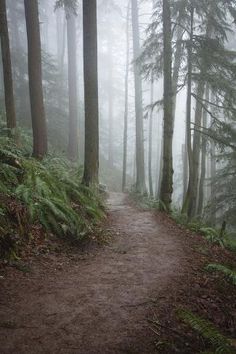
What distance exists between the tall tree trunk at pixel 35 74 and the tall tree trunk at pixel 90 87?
216 centimetres

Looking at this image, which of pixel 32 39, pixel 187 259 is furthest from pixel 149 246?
pixel 32 39

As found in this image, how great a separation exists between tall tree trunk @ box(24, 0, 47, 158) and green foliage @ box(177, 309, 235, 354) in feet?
29.3

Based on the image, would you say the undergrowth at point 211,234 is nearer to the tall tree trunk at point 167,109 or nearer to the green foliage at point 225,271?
the tall tree trunk at point 167,109

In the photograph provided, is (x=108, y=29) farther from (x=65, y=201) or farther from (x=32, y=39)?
(x=65, y=201)

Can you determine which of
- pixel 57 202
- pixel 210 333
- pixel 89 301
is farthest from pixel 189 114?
pixel 210 333

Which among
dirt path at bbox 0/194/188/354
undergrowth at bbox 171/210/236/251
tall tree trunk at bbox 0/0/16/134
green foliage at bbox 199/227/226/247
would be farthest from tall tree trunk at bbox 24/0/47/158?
dirt path at bbox 0/194/188/354

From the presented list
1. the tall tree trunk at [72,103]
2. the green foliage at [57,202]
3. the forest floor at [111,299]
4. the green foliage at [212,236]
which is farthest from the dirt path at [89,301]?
the tall tree trunk at [72,103]

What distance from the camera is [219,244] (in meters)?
8.69

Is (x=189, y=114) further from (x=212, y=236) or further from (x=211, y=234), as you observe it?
(x=212, y=236)

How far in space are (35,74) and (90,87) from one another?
284 centimetres

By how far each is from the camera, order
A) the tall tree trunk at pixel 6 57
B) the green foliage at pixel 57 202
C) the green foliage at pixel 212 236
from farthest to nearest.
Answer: the tall tree trunk at pixel 6 57, the green foliage at pixel 212 236, the green foliage at pixel 57 202

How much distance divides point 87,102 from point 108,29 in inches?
1160

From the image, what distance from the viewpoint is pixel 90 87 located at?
1038 centimetres

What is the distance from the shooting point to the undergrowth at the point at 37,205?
6.04 m
